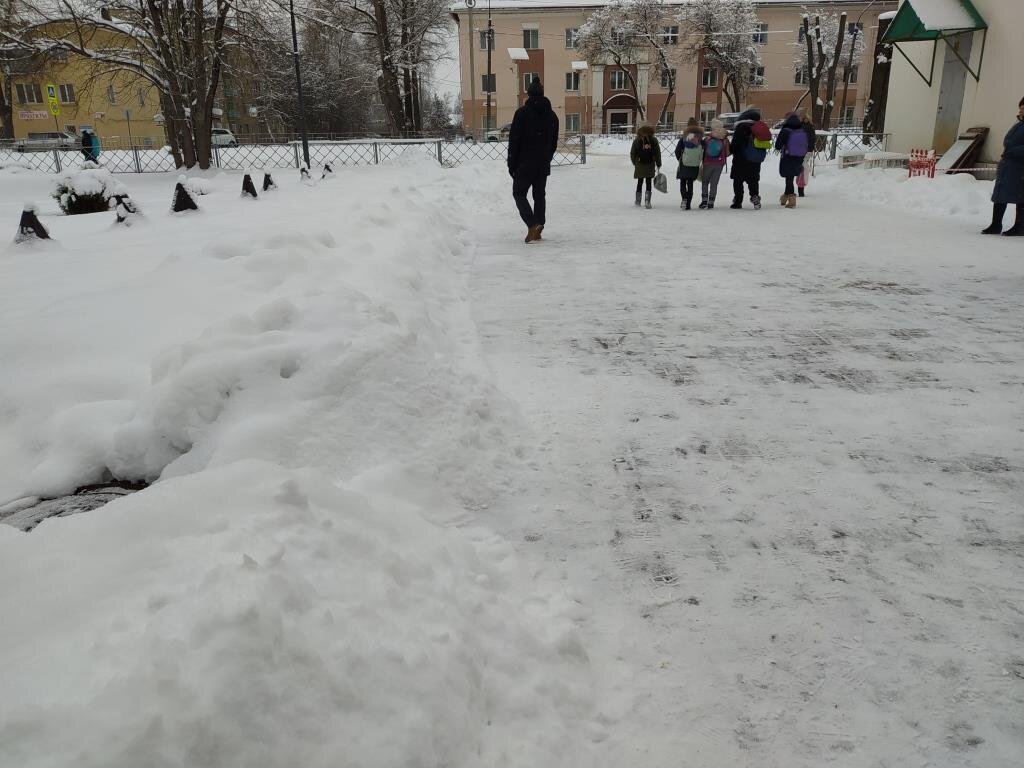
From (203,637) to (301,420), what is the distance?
1518mm

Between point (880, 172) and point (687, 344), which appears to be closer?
point (687, 344)

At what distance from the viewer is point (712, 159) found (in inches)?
474

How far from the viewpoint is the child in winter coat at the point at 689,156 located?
11.9 meters

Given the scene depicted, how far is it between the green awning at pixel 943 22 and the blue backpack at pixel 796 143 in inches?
176

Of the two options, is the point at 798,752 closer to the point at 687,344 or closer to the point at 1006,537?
the point at 1006,537

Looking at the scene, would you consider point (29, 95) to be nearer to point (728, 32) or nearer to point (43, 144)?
point (43, 144)

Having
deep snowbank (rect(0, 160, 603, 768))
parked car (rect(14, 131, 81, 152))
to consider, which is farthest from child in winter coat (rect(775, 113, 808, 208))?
parked car (rect(14, 131, 81, 152))

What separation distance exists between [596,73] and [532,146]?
47.5 meters

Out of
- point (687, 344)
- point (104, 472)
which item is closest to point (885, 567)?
point (687, 344)

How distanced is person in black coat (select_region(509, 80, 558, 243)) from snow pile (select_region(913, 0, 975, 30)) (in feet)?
33.9

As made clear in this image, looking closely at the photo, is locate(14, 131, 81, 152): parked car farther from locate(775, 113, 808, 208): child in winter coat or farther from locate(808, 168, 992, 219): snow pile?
locate(808, 168, 992, 219): snow pile

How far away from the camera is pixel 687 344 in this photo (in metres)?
4.79

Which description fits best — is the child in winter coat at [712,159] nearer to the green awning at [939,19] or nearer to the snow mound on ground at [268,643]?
the green awning at [939,19]

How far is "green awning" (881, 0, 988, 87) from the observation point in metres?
14.4
